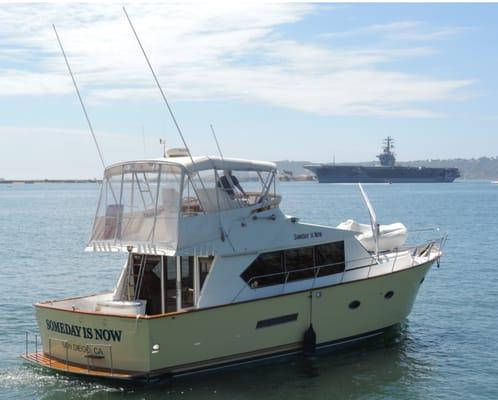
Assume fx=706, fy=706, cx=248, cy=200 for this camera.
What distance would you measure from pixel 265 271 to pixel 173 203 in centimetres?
262

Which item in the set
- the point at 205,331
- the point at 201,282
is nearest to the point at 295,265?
the point at 201,282

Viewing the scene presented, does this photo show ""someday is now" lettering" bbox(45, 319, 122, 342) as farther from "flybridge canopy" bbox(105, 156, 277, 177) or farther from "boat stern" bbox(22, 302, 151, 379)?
"flybridge canopy" bbox(105, 156, 277, 177)

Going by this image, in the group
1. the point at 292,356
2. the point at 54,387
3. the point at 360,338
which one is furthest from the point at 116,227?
the point at 360,338

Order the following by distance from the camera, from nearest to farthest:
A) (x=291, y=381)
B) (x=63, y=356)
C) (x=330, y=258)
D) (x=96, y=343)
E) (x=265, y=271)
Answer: (x=96, y=343), (x=63, y=356), (x=291, y=381), (x=265, y=271), (x=330, y=258)

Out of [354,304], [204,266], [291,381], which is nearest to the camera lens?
[291,381]

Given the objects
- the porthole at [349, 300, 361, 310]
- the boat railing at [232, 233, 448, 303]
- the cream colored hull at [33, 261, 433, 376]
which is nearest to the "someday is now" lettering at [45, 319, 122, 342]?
the cream colored hull at [33, 261, 433, 376]

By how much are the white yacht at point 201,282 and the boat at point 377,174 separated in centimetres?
14436

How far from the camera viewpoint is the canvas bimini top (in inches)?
561

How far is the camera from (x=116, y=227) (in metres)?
14.9

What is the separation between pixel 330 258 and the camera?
1644 centimetres

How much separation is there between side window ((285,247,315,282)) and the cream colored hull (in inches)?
23.1

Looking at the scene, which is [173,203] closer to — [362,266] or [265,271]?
[265,271]

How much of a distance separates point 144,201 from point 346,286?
492 centimetres

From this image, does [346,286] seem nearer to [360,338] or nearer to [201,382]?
[360,338]
